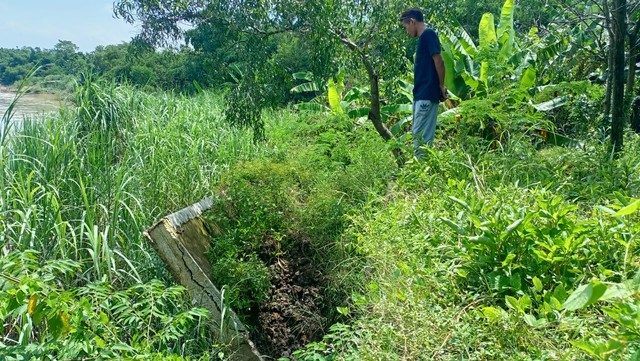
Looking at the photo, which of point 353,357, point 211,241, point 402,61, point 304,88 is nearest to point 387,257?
point 353,357

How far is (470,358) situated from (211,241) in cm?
280

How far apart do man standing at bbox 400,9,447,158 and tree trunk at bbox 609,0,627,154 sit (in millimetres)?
1478

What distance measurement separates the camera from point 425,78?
5465 mm

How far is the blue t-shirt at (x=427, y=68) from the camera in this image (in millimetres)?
5332

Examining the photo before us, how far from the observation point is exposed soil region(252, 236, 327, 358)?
3.91m

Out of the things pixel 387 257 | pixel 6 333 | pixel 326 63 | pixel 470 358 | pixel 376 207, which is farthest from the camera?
pixel 326 63

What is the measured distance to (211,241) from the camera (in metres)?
4.45

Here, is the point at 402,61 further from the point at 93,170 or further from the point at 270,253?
the point at 93,170

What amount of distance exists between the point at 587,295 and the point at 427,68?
4.29 metres

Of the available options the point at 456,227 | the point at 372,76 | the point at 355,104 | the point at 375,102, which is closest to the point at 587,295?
the point at 456,227

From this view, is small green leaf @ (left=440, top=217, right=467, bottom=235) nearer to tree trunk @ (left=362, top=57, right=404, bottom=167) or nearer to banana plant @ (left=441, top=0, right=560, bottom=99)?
tree trunk @ (left=362, top=57, right=404, bottom=167)

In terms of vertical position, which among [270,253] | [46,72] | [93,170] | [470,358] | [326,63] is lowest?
[270,253]

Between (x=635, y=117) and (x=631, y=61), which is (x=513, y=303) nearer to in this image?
(x=631, y=61)

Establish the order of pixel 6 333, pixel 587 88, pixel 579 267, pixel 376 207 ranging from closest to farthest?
pixel 579 267 → pixel 6 333 → pixel 376 207 → pixel 587 88
